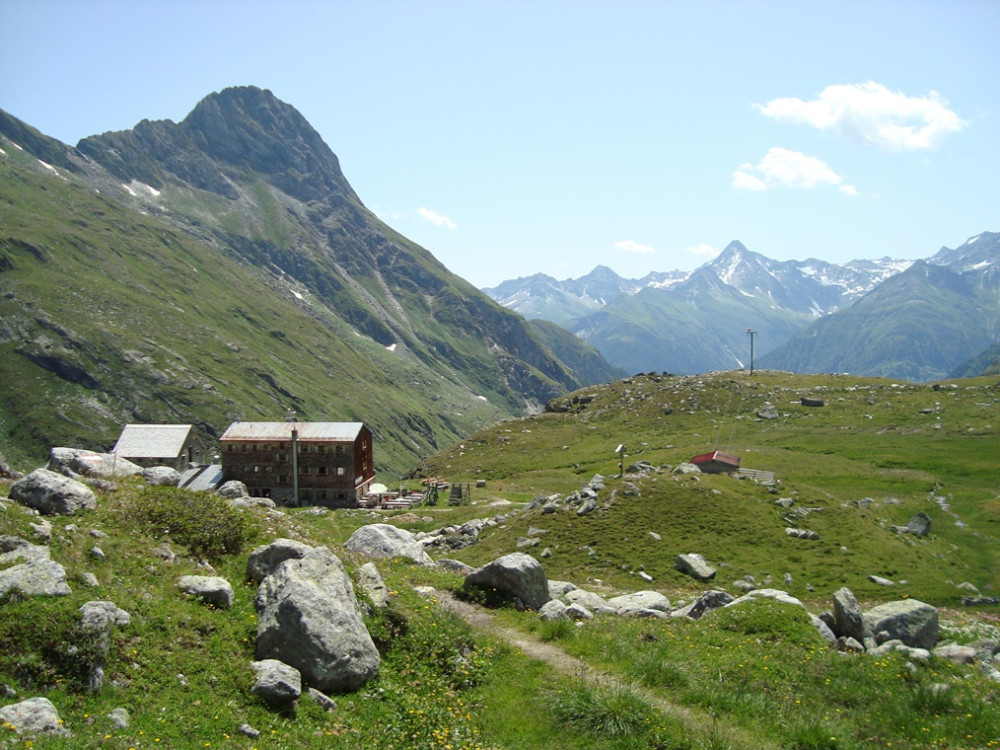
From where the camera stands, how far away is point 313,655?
15.3 meters

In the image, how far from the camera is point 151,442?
79625 mm

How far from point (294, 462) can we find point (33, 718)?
222 feet

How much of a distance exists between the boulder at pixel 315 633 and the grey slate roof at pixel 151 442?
70725 mm

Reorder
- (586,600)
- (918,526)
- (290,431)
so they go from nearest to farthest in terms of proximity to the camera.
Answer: (586,600), (918,526), (290,431)

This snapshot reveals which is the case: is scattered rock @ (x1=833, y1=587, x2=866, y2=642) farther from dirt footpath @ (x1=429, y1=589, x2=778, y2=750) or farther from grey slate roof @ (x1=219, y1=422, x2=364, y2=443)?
grey slate roof @ (x1=219, y1=422, x2=364, y2=443)

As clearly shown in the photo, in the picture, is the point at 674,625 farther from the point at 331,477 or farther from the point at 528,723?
the point at 331,477

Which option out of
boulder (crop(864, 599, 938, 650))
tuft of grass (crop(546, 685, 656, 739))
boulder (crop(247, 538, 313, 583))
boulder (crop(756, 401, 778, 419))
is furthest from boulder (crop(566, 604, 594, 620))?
boulder (crop(756, 401, 778, 419))

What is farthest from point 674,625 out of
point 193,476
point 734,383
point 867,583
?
point 734,383

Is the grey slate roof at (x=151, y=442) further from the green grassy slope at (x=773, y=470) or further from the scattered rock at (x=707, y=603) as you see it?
the scattered rock at (x=707, y=603)

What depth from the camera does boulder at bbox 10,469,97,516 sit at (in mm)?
19297

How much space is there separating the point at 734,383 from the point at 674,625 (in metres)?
119

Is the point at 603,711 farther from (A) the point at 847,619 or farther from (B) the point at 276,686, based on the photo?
(A) the point at 847,619

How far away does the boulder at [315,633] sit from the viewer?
602 inches

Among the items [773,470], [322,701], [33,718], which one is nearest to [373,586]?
[322,701]
